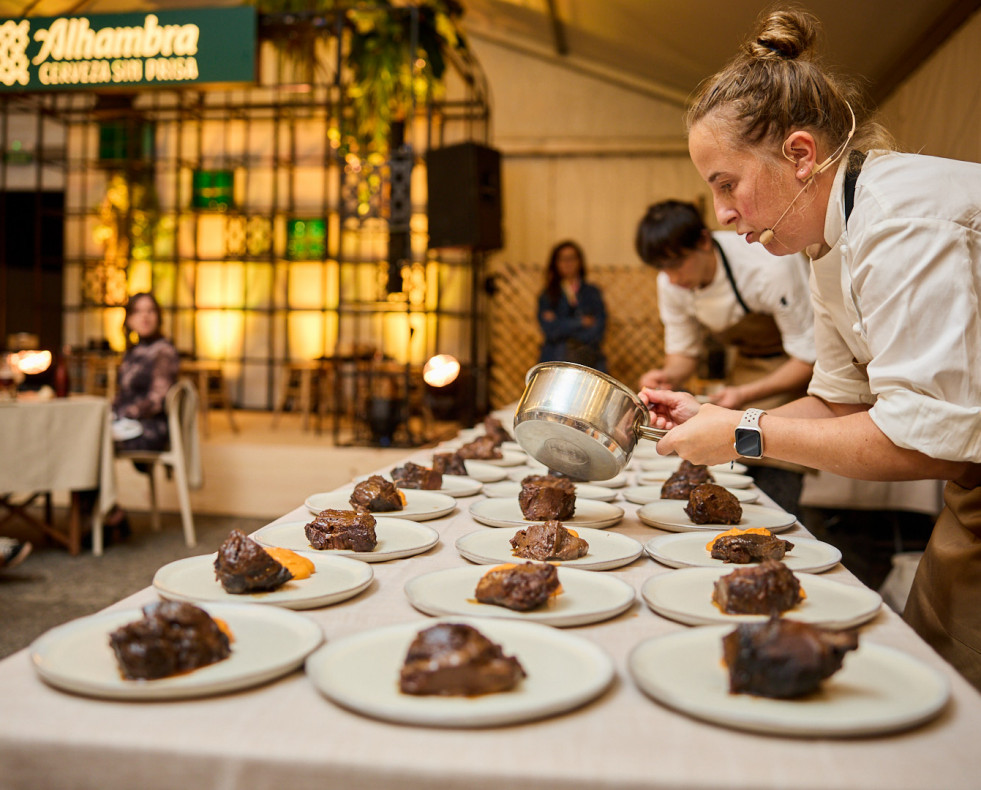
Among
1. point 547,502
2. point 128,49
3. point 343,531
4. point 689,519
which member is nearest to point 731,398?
point 689,519

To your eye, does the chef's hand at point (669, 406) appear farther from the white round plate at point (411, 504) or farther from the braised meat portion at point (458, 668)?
the braised meat portion at point (458, 668)

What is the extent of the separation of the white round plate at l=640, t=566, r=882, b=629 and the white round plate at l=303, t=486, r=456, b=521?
504mm

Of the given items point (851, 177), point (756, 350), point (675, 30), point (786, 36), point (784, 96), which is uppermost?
point (675, 30)

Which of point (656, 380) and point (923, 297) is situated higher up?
point (923, 297)

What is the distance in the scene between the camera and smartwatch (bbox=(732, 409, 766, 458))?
1114mm

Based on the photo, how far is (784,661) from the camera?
649 mm

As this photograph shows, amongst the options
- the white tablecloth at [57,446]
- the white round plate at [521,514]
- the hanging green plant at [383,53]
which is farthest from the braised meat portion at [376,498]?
the hanging green plant at [383,53]

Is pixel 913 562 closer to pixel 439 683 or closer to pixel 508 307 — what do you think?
pixel 439 683

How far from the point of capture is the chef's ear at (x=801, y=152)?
1.15 m

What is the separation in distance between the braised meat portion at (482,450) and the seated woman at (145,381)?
2.58 m

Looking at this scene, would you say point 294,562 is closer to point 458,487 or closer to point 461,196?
point 458,487

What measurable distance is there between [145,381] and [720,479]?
10.6ft

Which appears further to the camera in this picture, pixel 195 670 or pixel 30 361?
pixel 30 361

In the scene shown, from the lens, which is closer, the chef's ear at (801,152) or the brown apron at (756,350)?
the chef's ear at (801,152)
